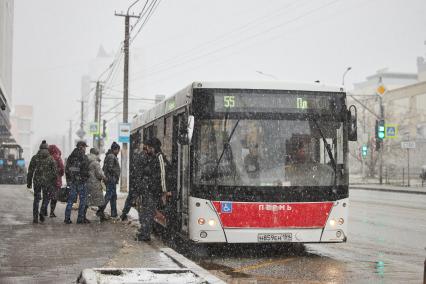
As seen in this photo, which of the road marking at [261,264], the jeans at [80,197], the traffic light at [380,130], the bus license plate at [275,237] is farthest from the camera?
the traffic light at [380,130]

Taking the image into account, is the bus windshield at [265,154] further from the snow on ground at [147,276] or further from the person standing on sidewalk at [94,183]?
the person standing on sidewalk at [94,183]

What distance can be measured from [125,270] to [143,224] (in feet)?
14.6

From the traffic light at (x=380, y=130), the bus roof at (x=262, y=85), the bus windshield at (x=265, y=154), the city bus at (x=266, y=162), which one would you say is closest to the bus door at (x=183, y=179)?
the city bus at (x=266, y=162)

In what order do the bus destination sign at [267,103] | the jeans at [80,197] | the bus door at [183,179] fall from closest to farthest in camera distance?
the bus destination sign at [267,103] < the bus door at [183,179] < the jeans at [80,197]

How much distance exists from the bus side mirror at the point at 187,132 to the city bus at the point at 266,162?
0.02 metres

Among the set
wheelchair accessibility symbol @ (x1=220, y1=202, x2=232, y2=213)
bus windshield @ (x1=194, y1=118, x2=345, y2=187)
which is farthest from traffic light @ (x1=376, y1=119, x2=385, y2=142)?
wheelchair accessibility symbol @ (x1=220, y1=202, x2=232, y2=213)

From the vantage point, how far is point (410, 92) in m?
91.6

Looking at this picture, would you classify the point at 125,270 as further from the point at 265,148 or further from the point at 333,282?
the point at 265,148

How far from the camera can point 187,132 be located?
1135 centimetres

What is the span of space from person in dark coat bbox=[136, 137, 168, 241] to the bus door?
331mm

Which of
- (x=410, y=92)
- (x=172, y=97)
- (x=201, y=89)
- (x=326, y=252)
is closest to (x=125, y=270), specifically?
(x=201, y=89)

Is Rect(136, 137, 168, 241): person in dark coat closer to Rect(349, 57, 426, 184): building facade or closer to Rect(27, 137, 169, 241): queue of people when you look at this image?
Rect(27, 137, 169, 241): queue of people

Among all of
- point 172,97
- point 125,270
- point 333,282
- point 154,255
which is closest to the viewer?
point 125,270

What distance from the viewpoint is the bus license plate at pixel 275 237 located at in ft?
36.5
